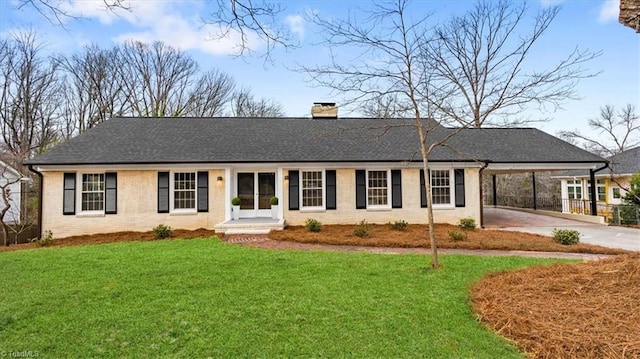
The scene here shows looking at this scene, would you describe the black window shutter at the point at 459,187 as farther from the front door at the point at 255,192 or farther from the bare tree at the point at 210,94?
the bare tree at the point at 210,94

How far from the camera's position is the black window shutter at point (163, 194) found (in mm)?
12359

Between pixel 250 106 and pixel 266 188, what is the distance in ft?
65.2

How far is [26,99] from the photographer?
848 inches

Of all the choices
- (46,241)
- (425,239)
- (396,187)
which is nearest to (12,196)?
(46,241)

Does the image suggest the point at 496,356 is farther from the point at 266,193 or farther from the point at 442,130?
the point at 442,130

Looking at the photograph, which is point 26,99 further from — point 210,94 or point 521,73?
point 521,73

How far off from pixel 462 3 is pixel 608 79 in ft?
12.9

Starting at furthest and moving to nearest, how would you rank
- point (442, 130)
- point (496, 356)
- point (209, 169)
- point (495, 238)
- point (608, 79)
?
point (442, 130), point (209, 169), point (495, 238), point (608, 79), point (496, 356)

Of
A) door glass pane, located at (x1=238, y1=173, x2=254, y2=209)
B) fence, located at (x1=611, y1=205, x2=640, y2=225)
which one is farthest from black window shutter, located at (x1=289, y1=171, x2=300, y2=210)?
fence, located at (x1=611, y1=205, x2=640, y2=225)

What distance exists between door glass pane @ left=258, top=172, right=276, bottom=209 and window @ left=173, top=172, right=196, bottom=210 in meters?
2.47

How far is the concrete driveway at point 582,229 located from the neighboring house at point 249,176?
185 centimetres

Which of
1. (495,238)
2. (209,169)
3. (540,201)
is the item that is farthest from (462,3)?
(540,201)

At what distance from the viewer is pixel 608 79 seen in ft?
23.3

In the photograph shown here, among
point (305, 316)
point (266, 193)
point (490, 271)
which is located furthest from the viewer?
point (266, 193)
